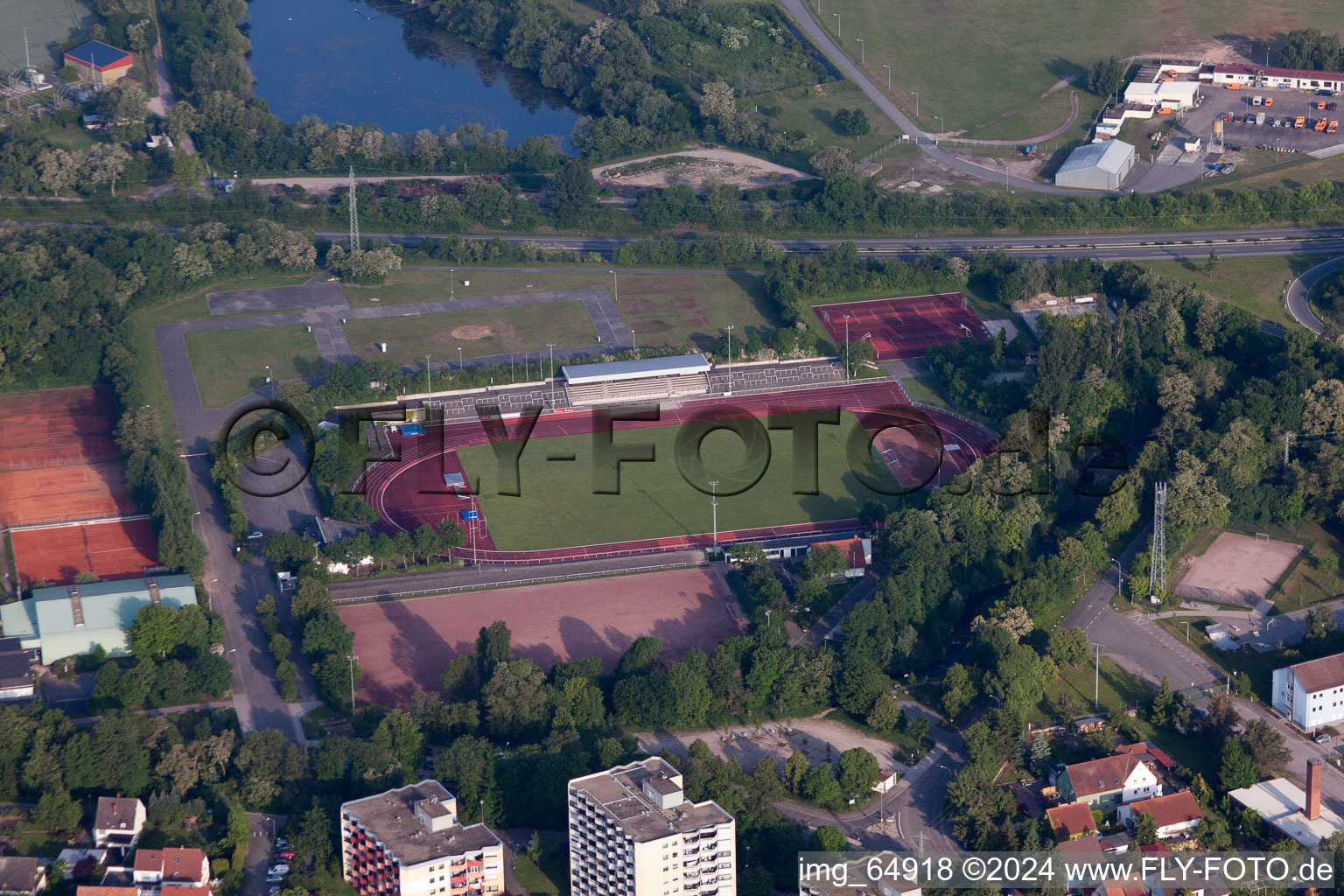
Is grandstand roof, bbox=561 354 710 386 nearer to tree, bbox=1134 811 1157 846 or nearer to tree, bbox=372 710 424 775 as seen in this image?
tree, bbox=372 710 424 775

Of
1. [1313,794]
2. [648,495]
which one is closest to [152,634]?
[648,495]

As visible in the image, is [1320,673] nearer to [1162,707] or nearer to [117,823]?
[1162,707]

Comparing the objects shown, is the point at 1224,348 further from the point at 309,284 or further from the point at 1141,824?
the point at 309,284

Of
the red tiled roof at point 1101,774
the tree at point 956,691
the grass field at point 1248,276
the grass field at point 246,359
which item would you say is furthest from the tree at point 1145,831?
the grass field at point 246,359

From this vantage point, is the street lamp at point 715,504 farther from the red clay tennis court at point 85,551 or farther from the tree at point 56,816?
the tree at point 56,816

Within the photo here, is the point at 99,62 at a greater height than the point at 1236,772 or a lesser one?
greater
